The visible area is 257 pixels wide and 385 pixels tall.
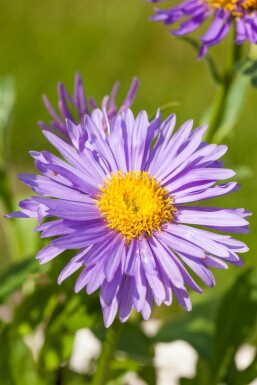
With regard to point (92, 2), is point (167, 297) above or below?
below

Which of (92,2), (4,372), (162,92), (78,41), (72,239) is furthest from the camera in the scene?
(92,2)

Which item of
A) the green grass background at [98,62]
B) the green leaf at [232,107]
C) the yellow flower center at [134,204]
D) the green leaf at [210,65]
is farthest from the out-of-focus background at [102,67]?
the yellow flower center at [134,204]

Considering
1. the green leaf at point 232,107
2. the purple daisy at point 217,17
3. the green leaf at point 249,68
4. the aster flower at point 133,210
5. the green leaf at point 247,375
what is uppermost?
the purple daisy at point 217,17

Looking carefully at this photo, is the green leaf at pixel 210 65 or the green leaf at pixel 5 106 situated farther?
the green leaf at pixel 5 106

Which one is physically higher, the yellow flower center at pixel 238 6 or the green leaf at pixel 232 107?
the yellow flower center at pixel 238 6

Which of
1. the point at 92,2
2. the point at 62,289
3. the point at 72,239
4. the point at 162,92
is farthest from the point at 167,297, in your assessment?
the point at 92,2

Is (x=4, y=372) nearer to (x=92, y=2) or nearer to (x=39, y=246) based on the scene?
(x=39, y=246)

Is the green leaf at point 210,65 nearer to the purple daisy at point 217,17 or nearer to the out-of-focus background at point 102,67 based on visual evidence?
the purple daisy at point 217,17

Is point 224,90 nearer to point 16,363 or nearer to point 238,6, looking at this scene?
point 238,6
